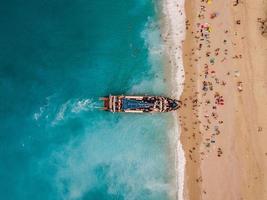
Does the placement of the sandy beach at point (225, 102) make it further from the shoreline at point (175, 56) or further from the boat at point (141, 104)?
the boat at point (141, 104)

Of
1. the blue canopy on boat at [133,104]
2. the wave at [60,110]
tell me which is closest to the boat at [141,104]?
the blue canopy on boat at [133,104]

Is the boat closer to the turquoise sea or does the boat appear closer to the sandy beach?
the turquoise sea

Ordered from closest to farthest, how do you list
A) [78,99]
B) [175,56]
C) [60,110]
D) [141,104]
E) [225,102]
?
[225,102], [141,104], [175,56], [78,99], [60,110]

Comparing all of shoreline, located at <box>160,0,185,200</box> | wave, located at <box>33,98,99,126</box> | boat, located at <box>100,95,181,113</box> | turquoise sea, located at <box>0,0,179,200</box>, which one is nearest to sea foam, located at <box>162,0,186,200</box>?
shoreline, located at <box>160,0,185,200</box>

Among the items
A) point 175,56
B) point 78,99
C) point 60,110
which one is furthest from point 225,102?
point 60,110

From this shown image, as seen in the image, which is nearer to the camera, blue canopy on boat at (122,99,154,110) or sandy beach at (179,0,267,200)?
sandy beach at (179,0,267,200)

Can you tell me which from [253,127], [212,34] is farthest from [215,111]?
[212,34]

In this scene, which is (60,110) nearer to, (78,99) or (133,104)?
(78,99)
